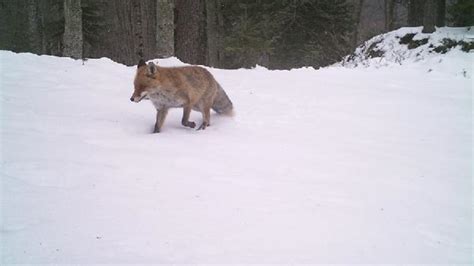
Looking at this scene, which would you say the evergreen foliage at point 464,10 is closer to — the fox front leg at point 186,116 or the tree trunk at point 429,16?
the tree trunk at point 429,16

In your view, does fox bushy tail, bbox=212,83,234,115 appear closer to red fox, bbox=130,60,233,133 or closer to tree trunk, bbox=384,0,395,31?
red fox, bbox=130,60,233,133

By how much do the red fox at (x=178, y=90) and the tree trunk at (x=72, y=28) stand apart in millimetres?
7570

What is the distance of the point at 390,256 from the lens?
296 centimetres

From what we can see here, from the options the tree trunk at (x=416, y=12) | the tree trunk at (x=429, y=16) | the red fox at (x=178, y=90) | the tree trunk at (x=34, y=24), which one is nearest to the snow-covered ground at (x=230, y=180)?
the red fox at (x=178, y=90)

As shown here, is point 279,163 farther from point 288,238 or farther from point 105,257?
point 105,257

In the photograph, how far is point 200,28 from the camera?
14000mm

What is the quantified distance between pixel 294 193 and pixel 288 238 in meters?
0.96

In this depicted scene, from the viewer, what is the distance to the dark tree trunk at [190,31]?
13688mm

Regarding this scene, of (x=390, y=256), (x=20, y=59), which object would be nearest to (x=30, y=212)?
(x=390, y=256)

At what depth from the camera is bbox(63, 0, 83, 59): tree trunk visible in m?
12.4

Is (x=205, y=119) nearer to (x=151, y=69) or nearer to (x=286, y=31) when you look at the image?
(x=151, y=69)

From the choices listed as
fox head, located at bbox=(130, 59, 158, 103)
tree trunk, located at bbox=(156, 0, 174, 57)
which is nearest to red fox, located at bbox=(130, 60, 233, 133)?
fox head, located at bbox=(130, 59, 158, 103)

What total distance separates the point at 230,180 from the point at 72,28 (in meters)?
10.6

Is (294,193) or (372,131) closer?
(294,193)
